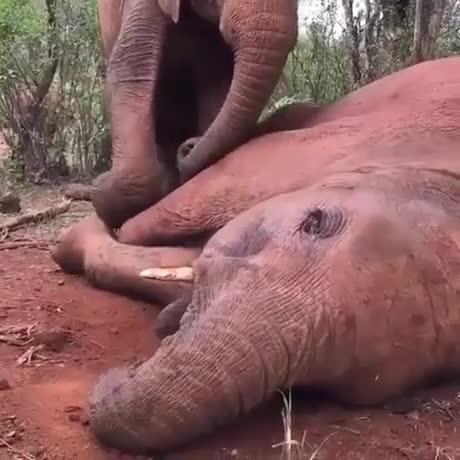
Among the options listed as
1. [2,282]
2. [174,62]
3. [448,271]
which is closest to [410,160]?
[448,271]

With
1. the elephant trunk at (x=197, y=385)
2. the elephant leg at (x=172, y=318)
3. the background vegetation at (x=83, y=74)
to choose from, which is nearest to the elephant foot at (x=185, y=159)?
the elephant leg at (x=172, y=318)

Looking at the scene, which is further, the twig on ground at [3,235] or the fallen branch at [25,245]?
the twig on ground at [3,235]

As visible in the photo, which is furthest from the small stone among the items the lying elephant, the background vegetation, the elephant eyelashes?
the background vegetation

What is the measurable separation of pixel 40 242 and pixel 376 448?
2524 mm

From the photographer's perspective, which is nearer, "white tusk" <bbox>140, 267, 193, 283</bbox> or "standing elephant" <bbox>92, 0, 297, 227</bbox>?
"white tusk" <bbox>140, 267, 193, 283</bbox>

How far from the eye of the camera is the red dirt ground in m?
2.49

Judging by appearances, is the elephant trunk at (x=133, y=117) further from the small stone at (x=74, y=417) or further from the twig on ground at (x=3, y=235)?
the small stone at (x=74, y=417)

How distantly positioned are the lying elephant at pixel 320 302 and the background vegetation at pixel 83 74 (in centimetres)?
411

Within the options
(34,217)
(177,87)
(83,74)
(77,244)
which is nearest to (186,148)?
(177,87)

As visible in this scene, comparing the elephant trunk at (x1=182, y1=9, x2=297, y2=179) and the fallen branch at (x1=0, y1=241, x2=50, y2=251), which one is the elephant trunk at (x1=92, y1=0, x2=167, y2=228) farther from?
the fallen branch at (x1=0, y1=241, x2=50, y2=251)

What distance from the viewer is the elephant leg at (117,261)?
11.4 ft

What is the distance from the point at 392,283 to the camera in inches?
104

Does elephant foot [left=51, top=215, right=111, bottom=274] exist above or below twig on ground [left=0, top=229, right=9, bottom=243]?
above

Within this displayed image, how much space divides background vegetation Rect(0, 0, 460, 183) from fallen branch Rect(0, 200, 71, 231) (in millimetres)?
1460
